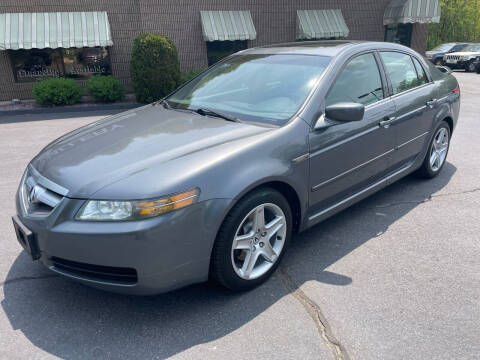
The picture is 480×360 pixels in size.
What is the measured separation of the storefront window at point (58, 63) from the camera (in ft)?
40.9

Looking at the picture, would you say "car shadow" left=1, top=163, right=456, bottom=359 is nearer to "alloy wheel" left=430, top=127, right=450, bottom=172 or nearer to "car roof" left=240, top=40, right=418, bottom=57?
"car roof" left=240, top=40, right=418, bottom=57

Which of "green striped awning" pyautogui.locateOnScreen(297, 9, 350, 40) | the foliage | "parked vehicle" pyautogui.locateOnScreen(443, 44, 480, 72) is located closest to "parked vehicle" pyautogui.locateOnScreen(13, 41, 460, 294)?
"green striped awning" pyautogui.locateOnScreen(297, 9, 350, 40)

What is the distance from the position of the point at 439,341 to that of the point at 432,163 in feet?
9.66

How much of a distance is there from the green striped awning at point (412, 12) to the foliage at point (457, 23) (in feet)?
71.0

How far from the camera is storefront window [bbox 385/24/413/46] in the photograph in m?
16.7

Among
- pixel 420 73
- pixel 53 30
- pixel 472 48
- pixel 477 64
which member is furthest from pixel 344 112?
pixel 472 48

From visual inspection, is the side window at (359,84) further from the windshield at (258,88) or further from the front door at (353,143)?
the windshield at (258,88)

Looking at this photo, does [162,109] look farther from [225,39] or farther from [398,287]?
[225,39]

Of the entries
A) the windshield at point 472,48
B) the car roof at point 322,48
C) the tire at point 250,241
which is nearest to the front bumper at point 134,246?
the tire at point 250,241

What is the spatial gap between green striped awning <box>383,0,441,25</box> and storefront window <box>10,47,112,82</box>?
10618 mm

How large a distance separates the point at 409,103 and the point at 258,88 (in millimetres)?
1661

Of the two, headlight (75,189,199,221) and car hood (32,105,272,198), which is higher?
car hood (32,105,272,198)

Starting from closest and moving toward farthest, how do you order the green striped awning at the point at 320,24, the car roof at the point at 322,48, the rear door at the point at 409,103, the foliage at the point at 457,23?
the car roof at the point at 322,48 < the rear door at the point at 409,103 < the green striped awning at the point at 320,24 < the foliage at the point at 457,23

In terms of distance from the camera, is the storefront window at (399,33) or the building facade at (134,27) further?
the storefront window at (399,33)
